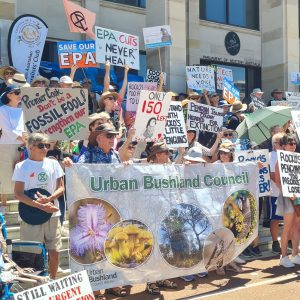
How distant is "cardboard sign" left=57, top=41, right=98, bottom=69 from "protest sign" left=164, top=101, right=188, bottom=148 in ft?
9.02

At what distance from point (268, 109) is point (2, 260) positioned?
6323 mm

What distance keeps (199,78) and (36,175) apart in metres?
9.38

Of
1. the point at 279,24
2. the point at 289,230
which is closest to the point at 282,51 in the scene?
the point at 279,24

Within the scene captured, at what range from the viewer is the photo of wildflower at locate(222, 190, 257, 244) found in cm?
676

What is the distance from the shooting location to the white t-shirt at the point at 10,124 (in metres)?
7.00

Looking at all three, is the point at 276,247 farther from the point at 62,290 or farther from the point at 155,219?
the point at 62,290

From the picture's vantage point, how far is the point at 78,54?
36.0ft

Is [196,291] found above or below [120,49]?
below

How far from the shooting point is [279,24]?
19.9 meters

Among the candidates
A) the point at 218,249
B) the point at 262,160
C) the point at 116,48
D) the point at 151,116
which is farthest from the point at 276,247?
the point at 116,48

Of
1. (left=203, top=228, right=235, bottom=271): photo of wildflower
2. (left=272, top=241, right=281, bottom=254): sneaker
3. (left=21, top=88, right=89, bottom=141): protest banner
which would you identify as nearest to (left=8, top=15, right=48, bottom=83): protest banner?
(left=21, top=88, right=89, bottom=141): protest banner

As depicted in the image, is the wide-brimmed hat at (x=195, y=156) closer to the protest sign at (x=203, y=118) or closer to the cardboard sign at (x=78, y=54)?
the protest sign at (x=203, y=118)

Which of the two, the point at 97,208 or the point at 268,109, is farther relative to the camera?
the point at 268,109

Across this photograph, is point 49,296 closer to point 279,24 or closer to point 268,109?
point 268,109
